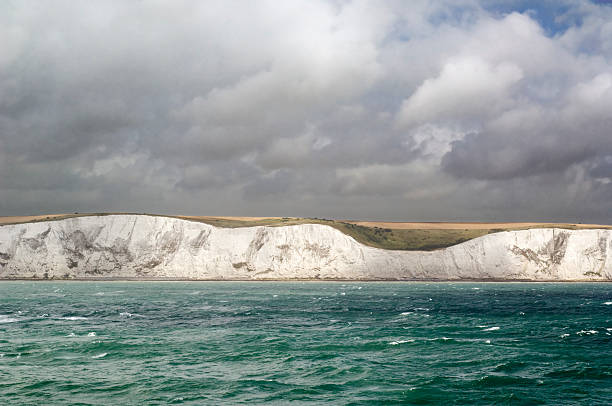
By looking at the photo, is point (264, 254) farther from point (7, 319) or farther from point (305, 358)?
point (305, 358)

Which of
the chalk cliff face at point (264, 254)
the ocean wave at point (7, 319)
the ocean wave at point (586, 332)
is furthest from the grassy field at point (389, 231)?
the ocean wave at point (586, 332)

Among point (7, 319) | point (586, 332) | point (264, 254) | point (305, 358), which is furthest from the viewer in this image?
point (264, 254)

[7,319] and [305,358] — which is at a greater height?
[7,319]

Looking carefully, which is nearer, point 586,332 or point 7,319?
point 586,332

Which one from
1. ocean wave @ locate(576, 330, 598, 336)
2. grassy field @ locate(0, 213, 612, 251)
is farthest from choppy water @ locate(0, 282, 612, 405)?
grassy field @ locate(0, 213, 612, 251)

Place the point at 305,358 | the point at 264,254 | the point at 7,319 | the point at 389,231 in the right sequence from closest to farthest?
the point at 305,358
the point at 7,319
the point at 264,254
the point at 389,231

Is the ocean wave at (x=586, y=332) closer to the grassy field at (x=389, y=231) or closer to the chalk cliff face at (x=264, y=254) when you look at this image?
the chalk cliff face at (x=264, y=254)

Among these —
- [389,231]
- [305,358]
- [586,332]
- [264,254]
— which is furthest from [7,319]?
[389,231]

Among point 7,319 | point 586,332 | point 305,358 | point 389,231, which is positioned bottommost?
point 586,332
